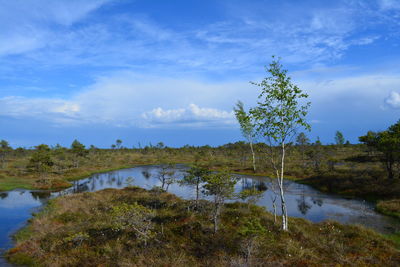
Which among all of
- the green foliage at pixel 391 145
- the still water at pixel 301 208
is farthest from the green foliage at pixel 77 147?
the green foliage at pixel 391 145

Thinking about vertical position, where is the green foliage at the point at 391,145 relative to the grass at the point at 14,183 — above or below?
above

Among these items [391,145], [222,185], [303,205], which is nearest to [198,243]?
[222,185]

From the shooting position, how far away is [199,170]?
2620 cm

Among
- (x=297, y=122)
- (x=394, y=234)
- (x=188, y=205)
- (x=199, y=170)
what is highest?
(x=297, y=122)

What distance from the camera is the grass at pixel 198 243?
51.7 ft

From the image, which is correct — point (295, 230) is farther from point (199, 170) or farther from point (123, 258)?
point (123, 258)

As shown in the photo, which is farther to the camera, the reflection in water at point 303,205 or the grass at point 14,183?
the grass at point 14,183

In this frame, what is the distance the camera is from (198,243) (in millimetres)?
18406

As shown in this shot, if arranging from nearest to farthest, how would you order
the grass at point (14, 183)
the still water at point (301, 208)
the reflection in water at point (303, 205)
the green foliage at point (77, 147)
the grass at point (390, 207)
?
the still water at point (301, 208)
the grass at point (390, 207)
the reflection in water at point (303, 205)
the grass at point (14, 183)
the green foliage at point (77, 147)

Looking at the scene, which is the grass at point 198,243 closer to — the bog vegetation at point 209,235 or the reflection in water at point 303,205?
the bog vegetation at point 209,235

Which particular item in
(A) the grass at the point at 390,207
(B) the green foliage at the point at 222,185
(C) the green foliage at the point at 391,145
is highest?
(C) the green foliage at the point at 391,145

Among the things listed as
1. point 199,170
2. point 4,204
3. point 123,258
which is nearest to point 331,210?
point 199,170

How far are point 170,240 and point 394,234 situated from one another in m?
18.1

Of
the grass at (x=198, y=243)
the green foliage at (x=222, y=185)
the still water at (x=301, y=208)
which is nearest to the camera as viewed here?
the grass at (x=198, y=243)
